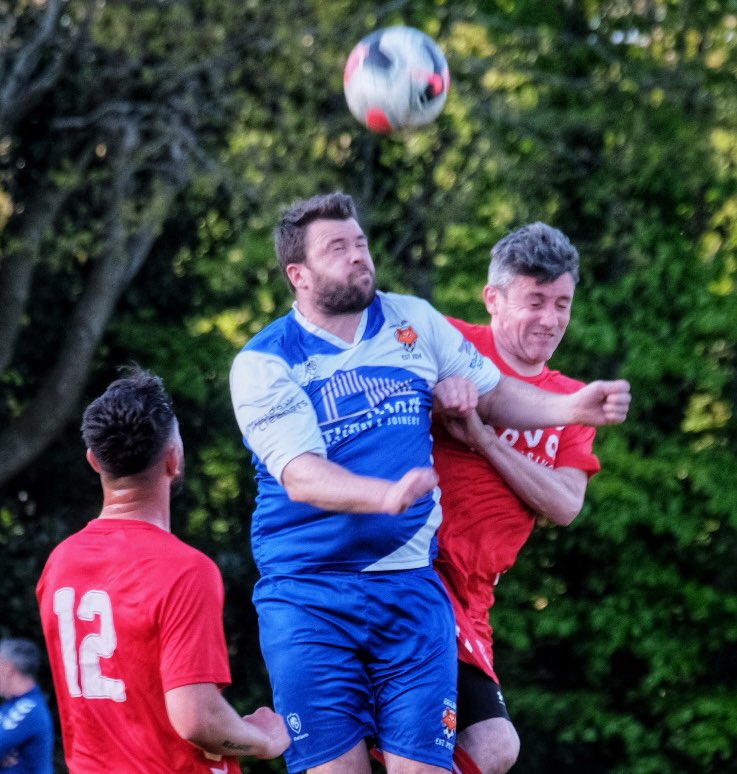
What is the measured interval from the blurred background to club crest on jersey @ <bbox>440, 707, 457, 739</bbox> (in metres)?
6.10

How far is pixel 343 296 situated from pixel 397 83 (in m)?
1.44

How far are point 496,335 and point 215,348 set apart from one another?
6.39 metres

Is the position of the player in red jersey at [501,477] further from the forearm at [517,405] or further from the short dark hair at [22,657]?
the short dark hair at [22,657]

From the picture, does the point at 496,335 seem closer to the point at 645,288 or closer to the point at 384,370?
the point at 384,370

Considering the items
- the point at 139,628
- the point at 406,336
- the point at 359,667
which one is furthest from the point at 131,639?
the point at 406,336

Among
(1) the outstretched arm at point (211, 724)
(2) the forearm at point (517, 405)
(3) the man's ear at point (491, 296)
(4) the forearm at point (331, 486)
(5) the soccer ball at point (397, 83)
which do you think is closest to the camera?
(1) the outstretched arm at point (211, 724)

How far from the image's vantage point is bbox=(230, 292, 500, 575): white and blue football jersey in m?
4.02

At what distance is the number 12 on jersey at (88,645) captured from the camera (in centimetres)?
328

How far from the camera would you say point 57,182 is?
31.8ft

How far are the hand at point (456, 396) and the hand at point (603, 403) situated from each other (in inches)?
12.8

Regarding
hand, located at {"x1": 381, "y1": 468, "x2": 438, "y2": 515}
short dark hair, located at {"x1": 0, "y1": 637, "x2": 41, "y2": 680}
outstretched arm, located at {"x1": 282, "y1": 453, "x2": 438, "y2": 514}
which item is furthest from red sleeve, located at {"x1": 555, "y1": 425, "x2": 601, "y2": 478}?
short dark hair, located at {"x1": 0, "y1": 637, "x2": 41, "y2": 680}

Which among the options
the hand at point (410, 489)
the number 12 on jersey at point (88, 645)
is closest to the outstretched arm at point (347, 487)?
the hand at point (410, 489)

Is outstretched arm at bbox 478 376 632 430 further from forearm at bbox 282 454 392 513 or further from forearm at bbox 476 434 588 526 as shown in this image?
forearm at bbox 282 454 392 513

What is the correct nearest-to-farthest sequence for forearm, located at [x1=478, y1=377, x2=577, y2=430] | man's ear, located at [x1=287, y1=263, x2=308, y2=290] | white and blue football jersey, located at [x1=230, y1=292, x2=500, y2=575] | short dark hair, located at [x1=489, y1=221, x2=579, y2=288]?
white and blue football jersey, located at [x1=230, y1=292, x2=500, y2=575] → man's ear, located at [x1=287, y1=263, x2=308, y2=290] → forearm, located at [x1=478, y1=377, x2=577, y2=430] → short dark hair, located at [x1=489, y1=221, x2=579, y2=288]
